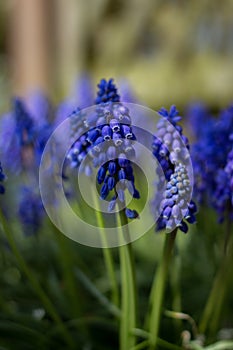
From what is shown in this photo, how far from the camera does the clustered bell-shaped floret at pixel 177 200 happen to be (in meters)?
1.21

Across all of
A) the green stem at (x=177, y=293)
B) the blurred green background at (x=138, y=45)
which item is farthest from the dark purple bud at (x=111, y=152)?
the blurred green background at (x=138, y=45)

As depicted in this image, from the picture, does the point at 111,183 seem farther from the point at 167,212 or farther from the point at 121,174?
the point at 167,212

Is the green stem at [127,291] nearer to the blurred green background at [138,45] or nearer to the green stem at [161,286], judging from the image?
the green stem at [161,286]

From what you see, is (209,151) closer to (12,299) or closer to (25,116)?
(25,116)

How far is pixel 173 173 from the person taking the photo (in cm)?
126

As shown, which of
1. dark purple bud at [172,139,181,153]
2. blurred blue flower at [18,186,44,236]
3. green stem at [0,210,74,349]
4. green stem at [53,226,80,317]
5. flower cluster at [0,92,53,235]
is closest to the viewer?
dark purple bud at [172,139,181,153]

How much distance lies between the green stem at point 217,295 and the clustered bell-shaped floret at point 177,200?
0.89 feet

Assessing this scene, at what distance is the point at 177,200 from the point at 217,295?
1.30ft

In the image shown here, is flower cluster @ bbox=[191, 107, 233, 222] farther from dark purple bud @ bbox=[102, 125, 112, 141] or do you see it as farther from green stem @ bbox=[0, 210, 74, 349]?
green stem @ bbox=[0, 210, 74, 349]

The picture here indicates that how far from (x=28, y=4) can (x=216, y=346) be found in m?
4.66

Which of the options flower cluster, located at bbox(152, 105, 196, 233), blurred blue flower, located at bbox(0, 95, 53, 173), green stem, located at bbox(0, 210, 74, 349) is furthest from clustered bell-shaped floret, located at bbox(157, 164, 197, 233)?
blurred blue flower, located at bbox(0, 95, 53, 173)

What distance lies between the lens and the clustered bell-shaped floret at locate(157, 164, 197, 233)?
1.21m

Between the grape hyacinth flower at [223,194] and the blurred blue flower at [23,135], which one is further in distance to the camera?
the blurred blue flower at [23,135]

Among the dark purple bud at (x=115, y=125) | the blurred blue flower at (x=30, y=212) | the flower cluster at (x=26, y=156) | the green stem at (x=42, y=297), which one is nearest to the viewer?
the dark purple bud at (x=115, y=125)
